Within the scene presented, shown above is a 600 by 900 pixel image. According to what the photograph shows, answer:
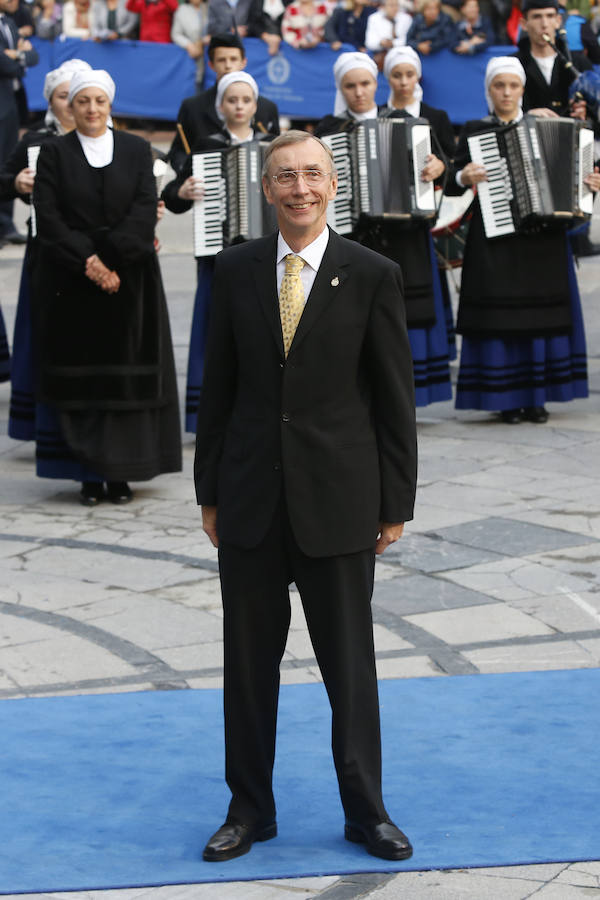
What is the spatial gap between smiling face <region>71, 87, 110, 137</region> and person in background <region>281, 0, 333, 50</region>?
12148 millimetres

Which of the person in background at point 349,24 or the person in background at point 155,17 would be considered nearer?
the person in background at point 349,24

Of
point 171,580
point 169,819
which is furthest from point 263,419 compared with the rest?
point 171,580

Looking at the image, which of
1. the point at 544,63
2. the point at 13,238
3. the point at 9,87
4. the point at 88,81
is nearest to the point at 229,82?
the point at 88,81

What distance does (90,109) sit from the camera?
6.91 m

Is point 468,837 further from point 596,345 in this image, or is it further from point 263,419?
point 596,345

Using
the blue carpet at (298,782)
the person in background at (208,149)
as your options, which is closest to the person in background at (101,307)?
the person in background at (208,149)

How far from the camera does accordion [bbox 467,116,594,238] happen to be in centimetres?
849

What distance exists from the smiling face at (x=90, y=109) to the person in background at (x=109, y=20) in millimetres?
12567

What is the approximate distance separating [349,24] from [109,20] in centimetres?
285

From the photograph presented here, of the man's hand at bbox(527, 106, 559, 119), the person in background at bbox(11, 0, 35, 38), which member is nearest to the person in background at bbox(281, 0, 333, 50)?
the person in background at bbox(11, 0, 35, 38)

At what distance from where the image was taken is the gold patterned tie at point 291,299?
381 cm

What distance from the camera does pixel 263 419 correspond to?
383cm

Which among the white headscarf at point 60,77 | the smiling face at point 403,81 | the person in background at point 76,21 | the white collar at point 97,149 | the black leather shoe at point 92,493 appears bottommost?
the black leather shoe at point 92,493

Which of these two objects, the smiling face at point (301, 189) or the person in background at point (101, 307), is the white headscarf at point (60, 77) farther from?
the smiling face at point (301, 189)
